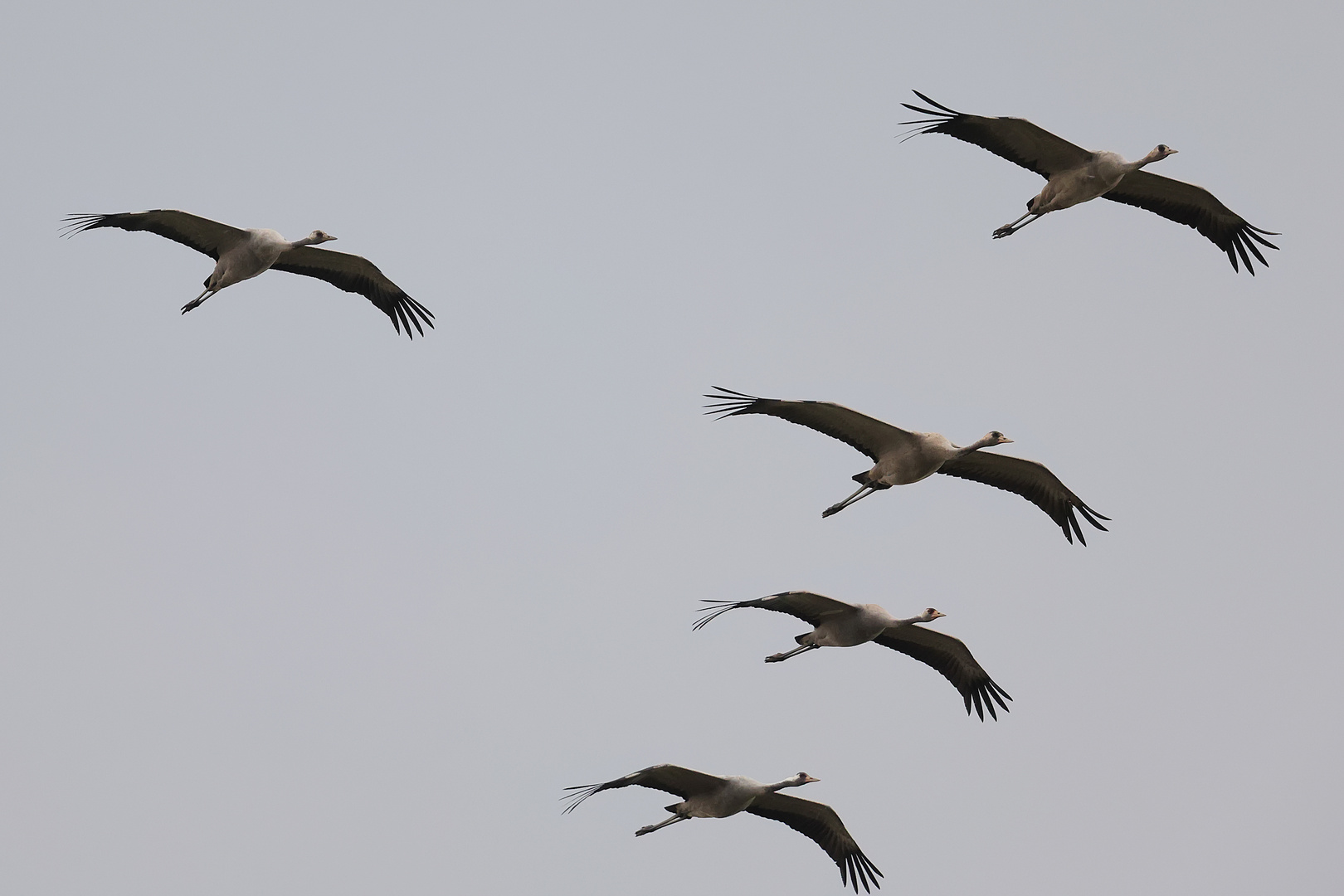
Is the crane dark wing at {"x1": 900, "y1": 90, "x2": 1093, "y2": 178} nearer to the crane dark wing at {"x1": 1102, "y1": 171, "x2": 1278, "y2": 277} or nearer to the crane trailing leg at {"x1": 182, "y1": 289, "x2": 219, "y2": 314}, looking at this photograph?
the crane dark wing at {"x1": 1102, "y1": 171, "x2": 1278, "y2": 277}

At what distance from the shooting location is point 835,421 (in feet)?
77.9

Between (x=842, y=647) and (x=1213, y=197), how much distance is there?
31.2ft

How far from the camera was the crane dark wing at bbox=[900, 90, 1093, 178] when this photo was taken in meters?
23.6

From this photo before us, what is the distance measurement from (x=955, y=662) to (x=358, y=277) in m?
12.0

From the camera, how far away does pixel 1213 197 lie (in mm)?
26812

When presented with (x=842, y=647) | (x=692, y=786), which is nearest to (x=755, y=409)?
(x=842, y=647)

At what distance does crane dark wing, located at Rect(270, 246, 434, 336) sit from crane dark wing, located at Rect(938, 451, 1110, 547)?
32.3ft

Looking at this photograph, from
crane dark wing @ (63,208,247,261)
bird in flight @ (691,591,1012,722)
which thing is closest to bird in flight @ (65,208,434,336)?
crane dark wing @ (63,208,247,261)

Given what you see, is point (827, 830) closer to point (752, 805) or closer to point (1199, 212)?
point (752, 805)

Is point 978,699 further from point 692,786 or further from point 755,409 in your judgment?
point 755,409

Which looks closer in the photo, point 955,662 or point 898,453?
point 898,453

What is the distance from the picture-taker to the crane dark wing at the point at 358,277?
90.9 ft

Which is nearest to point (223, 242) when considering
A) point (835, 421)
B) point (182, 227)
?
point (182, 227)

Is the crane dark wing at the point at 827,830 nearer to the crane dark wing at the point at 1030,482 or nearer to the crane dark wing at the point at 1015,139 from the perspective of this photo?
the crane dark wing at the point at 1030,482
